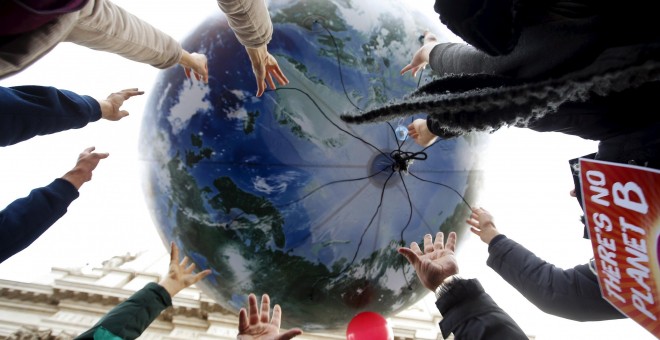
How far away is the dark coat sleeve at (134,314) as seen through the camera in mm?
2195

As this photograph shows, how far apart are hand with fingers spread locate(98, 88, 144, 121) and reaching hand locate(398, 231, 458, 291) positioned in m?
2.51

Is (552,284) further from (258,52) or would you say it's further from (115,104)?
(115,104)

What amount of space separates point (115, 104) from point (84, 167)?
585 mm

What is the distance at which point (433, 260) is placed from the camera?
87.1 inches

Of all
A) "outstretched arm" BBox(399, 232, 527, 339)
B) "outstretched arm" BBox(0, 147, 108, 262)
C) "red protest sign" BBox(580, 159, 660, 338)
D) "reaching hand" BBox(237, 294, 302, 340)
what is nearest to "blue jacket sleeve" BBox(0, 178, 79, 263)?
"outstretched arm" BBox(0, 147, 108, 262)

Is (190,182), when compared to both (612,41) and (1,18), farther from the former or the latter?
(612,41)

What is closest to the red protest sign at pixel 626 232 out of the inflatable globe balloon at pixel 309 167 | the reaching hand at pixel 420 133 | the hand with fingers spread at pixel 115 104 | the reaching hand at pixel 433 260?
the reaching hand at pixel 433 260

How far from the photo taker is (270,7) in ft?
8.32

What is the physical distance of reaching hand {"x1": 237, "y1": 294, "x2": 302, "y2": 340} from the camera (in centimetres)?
213

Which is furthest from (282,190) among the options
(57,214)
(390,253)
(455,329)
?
(57,214)

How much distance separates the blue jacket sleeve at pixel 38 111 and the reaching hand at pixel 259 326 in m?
1.75

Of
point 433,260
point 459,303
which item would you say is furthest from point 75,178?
point 459,303

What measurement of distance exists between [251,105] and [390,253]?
4.45ft

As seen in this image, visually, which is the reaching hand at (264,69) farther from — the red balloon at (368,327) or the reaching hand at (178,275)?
the red balloon at (368,327)
